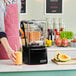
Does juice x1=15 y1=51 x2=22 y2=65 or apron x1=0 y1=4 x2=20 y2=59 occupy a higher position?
apron x1=0 y1=4 x2=20 y2=59

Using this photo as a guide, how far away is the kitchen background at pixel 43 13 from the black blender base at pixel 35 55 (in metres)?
2.23

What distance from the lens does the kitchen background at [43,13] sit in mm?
4020

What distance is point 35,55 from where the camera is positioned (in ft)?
5.99

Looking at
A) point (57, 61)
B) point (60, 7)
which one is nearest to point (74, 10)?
point (60, 7)

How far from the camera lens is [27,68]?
5.65ft

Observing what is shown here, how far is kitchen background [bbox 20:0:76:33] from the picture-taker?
4.02m

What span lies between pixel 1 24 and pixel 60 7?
2217mm

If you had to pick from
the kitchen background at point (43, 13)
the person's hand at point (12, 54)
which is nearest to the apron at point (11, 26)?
the person's hand at point (12, 54)

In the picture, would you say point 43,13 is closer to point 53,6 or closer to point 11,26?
point 53,6

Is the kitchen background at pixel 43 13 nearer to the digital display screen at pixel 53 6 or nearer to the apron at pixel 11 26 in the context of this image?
the digital display screen at pixel 53 6

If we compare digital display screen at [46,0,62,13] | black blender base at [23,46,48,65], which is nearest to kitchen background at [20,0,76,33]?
digital display screen at [46,0,62,13]

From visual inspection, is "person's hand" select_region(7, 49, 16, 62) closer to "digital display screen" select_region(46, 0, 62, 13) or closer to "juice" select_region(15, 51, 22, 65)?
"juice" select_region(15, 51, 22, 65)

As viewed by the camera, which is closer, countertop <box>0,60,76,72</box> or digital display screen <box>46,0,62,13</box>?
countertop <box>0,60,76,72</box>

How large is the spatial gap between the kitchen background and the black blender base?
223 centimetres
